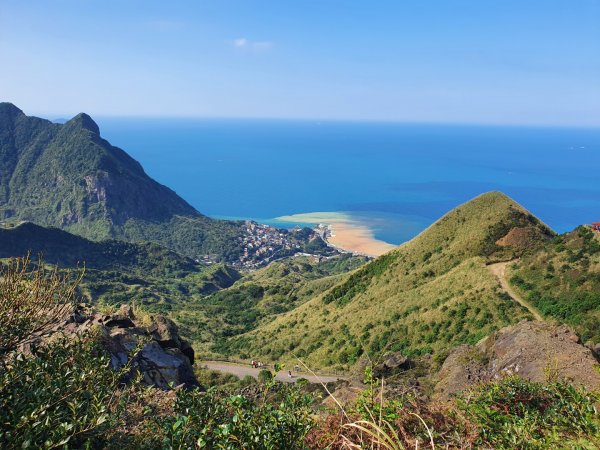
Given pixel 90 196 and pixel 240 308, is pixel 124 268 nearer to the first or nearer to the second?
pixel 240 308

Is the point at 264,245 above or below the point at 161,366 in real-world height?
below

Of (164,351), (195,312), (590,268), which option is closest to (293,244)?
(195,312)

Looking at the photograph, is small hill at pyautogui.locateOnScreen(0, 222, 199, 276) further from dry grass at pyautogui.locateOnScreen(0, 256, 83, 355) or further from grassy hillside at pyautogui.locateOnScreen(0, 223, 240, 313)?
dry grass at pyautogui.locateOnScreen(0, 256, 83, 355)

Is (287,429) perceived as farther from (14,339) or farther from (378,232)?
(378,232)

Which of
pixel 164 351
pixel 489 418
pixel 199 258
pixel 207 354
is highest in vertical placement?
pixel 489 418

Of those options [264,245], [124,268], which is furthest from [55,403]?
[264,245]

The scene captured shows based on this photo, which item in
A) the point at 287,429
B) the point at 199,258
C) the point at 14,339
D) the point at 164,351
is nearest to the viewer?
the point at 287,429

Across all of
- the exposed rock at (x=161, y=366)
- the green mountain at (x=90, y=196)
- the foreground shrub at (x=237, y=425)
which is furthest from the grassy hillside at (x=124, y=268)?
the foreground shrub at (x=237, y=425)
